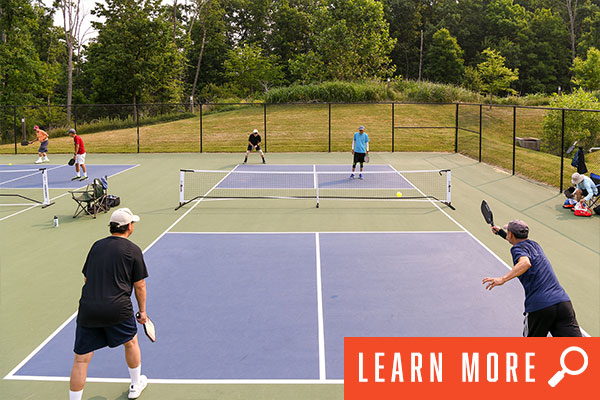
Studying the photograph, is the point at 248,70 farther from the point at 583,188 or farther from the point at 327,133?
the point at 583,188

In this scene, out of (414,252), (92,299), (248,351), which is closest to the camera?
(92,299)

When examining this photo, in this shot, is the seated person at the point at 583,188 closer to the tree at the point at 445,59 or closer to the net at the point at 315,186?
the net at the point at 315,186

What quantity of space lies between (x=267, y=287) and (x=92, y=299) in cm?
419

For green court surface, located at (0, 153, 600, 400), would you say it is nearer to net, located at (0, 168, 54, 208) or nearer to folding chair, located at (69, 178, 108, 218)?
folding chair, located at (69, 178, 108, 218)

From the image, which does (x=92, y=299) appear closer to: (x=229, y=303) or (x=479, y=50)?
(x=229, y=303)

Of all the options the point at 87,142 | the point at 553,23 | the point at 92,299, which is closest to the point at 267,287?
the point at 92,299

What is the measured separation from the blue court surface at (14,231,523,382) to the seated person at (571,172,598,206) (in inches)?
171

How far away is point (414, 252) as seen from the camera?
11.0 meters

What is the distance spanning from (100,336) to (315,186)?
14.0 m

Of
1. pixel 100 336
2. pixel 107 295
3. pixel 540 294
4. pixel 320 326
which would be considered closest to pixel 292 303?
pixel 320 326

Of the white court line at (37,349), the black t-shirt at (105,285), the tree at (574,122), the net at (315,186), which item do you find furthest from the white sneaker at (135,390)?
the tree at (574,122)

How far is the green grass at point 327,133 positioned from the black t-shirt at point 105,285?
71.2 feet

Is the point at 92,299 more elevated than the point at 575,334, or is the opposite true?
the point at 92,299

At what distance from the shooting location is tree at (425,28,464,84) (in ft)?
237
